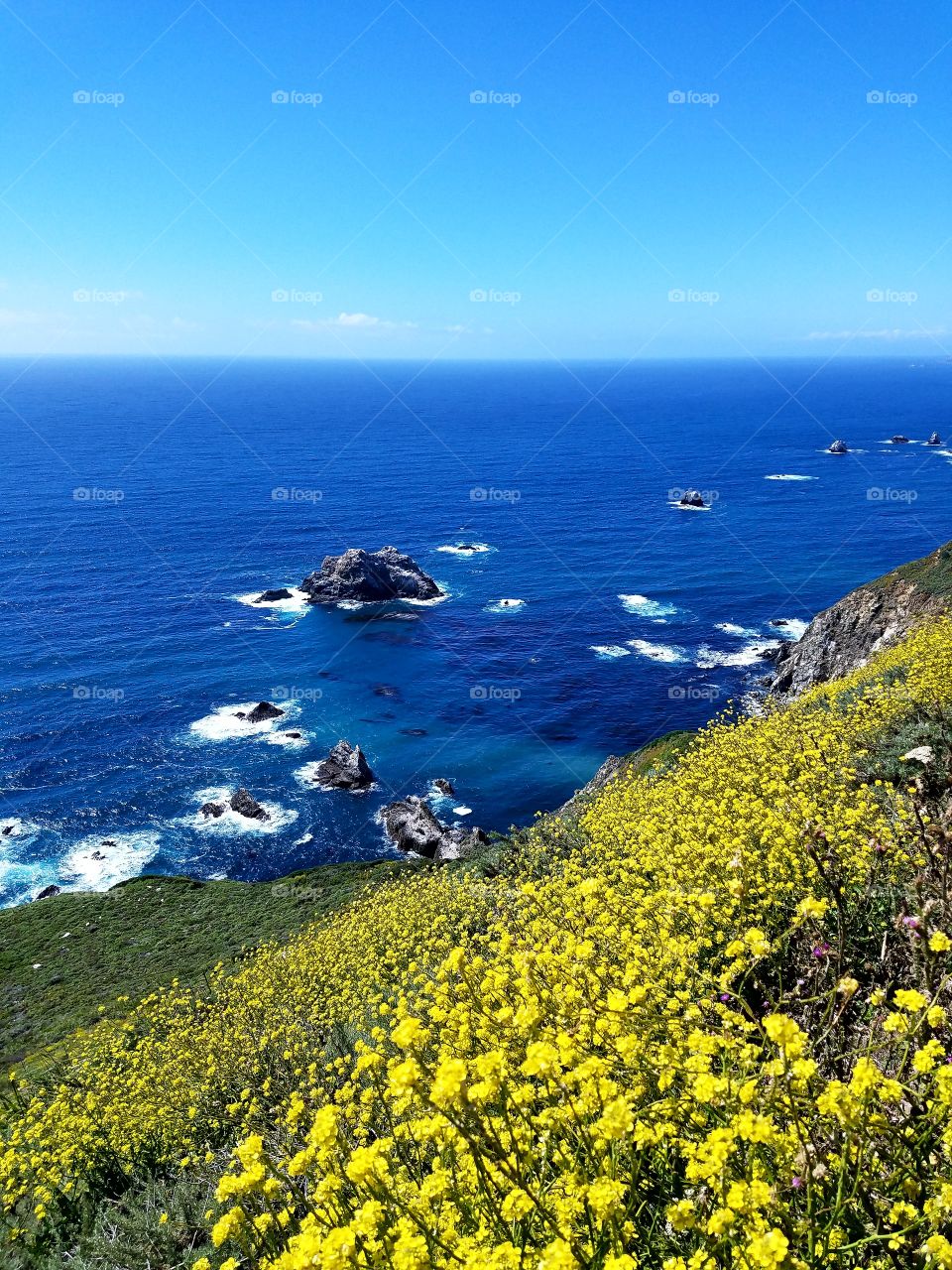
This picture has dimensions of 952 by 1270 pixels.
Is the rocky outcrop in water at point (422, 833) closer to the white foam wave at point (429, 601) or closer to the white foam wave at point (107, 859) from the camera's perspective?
the white foam wave at point (107, 859)

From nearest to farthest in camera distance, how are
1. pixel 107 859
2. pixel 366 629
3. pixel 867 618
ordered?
1. pixel 107 859
2. pixel 867 618
3. pixel 366 629

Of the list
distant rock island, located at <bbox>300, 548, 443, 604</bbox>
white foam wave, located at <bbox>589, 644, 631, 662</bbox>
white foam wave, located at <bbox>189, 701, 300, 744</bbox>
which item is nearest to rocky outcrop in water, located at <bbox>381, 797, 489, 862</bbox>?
white foam wave, located at <bbox>189, 701, 300, 744</bbox>

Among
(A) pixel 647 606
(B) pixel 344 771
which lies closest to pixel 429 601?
(A) pixel 647 606

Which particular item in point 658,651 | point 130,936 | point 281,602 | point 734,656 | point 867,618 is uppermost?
point 867,618

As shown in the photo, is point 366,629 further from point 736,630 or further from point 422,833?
point 736,630

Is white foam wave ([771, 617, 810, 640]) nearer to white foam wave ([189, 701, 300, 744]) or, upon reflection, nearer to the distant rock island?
the distant rock island

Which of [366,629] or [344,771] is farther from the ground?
[366,629]

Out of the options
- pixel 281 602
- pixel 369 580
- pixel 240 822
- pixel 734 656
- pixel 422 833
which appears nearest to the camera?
pixel 422 833
